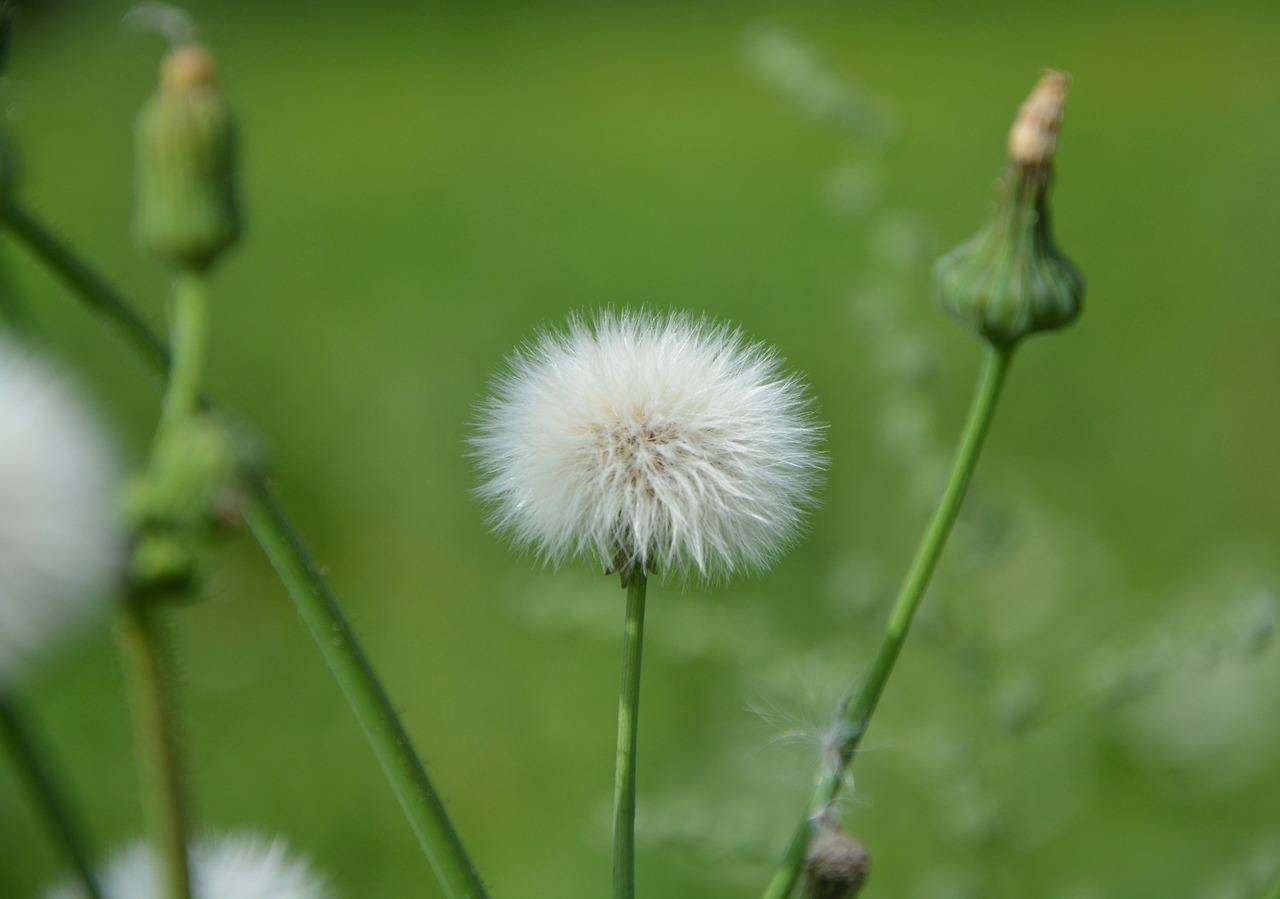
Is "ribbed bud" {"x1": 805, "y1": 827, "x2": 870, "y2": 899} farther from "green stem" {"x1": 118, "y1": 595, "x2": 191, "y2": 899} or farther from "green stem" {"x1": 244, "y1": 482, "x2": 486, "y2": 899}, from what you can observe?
"green stem" {"x1": 118, "y1": 595, "x2": 191, "y2": 899}

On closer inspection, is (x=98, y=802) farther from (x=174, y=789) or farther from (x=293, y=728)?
(x=174, y=789)

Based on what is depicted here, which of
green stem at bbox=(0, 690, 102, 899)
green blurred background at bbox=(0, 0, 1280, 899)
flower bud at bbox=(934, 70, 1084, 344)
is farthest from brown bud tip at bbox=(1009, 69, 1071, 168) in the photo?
green stem at bbox=(0, 690, 102, 899)

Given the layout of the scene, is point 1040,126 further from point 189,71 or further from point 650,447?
point 189,71

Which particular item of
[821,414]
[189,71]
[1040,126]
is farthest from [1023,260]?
[821,414]

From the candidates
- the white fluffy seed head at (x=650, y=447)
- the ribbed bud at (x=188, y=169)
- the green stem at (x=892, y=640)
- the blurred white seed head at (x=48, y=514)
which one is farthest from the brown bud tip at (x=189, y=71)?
the green stem at (x=892, y=640)

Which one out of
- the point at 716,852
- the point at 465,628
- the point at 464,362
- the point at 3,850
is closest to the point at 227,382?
the point at 464,362

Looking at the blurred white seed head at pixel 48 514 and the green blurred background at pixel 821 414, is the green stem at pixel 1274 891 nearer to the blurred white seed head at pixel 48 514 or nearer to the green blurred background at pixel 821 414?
the green blurred background at pixel 821 414
